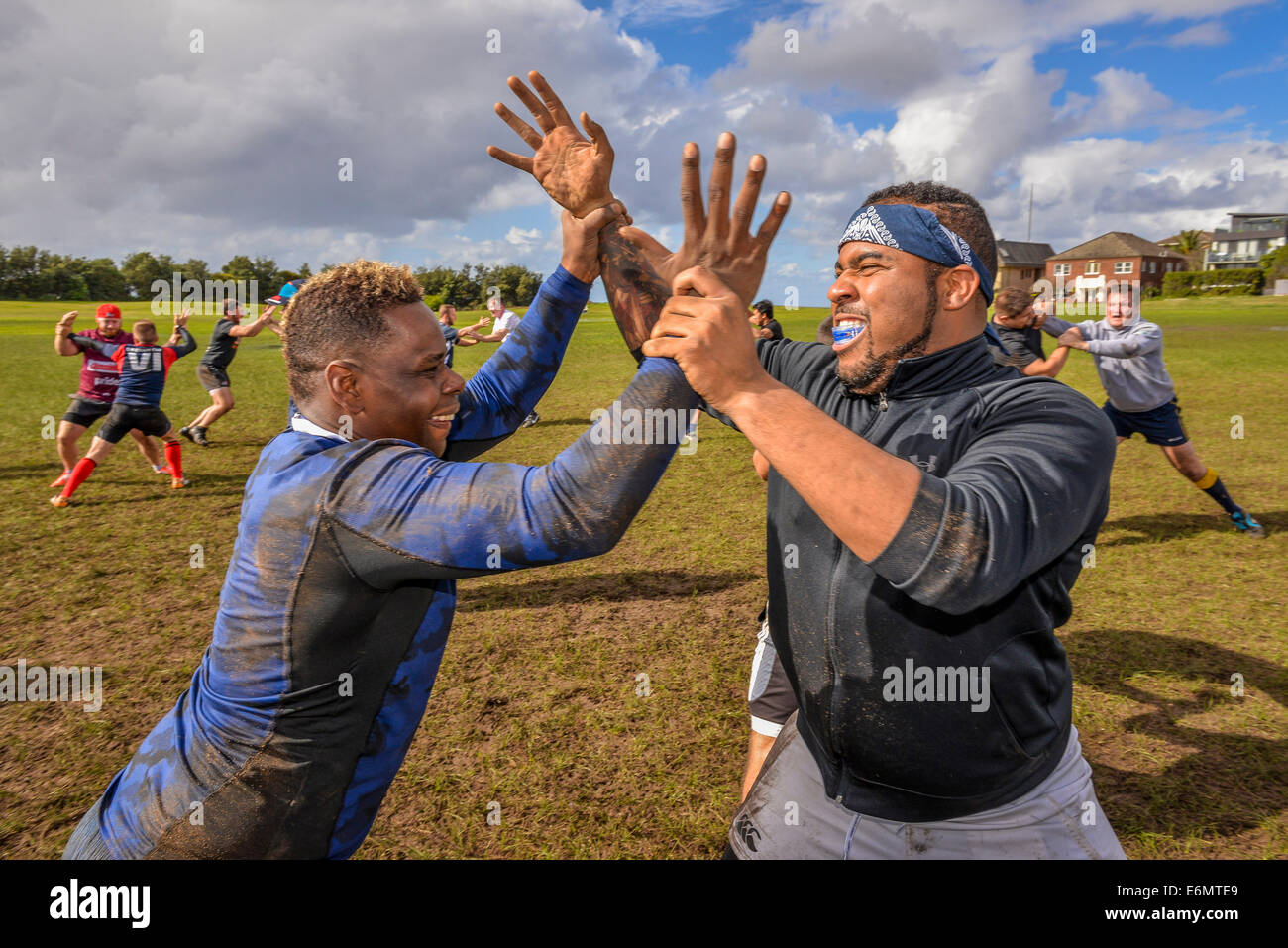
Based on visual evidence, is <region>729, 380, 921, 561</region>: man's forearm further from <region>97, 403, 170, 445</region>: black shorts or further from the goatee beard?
<region>97, 403, 170, 445</region>: black shorts

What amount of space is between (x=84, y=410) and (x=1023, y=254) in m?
120

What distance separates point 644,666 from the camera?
589 centimetres

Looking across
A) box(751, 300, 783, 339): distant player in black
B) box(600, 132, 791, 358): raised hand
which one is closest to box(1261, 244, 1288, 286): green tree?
box(751, 300, 783, 339): distant player in black

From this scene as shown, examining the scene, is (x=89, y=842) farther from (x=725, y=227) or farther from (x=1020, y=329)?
(x=1020, y=329)

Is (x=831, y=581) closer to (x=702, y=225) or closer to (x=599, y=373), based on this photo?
(x=702, y=225)

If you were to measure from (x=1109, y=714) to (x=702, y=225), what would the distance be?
4.91 m

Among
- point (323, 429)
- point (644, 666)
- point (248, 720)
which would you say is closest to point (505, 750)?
point (644, 666)

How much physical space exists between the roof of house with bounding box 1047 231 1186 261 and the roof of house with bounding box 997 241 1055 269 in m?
2.06

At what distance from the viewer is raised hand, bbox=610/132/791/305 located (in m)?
1.77

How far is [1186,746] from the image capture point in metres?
4.73

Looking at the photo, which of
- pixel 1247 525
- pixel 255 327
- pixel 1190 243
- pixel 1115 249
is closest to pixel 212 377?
pixel 255 327

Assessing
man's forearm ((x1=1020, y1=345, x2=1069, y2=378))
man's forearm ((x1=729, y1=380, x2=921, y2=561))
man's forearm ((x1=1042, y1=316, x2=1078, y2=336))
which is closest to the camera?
man's forearm ((x1=729, y1=380, x2=921, y2=561))

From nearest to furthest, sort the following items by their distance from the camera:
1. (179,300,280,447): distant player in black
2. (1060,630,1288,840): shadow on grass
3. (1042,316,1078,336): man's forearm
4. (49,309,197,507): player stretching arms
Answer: (1060,630,1288,840): shadow on grass < (1042,316,1078,336): man's forearm < (49,309,197,507): player stretching arms < (179,300,280,447): distant player in black

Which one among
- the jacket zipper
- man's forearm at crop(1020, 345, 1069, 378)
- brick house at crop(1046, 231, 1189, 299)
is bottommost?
the jacket zipper
